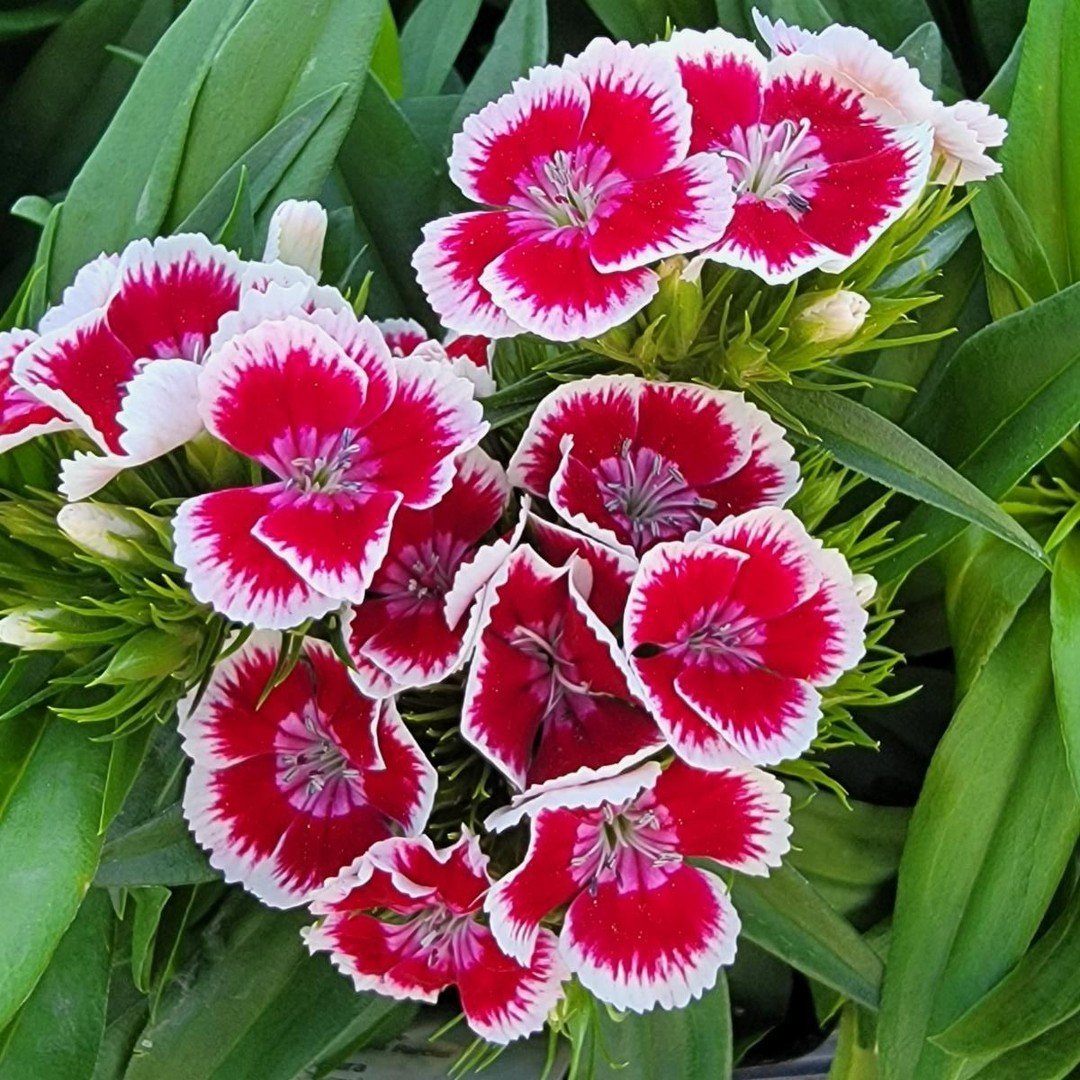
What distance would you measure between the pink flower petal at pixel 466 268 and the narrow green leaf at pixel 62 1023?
20.0 inches

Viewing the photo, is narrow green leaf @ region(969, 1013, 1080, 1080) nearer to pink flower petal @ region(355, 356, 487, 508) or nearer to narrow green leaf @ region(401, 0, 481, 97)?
pink flower petal @ region(355, 356, 487, 508)

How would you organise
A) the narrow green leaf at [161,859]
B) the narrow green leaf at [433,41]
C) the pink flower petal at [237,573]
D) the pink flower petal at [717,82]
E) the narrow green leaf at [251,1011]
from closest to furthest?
the pink flower petal at [237,573] < the pink flower petal at [717,82] < the narrow green leaf at [161,859] < the narrow green leaf at [251,1011] < the narrow green leaf at [433,41]

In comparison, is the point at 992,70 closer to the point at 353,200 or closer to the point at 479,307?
the point at 353,200

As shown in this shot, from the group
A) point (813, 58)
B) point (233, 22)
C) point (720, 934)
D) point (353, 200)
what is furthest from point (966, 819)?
point (233, 22)

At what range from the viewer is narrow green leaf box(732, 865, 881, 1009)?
893 mm

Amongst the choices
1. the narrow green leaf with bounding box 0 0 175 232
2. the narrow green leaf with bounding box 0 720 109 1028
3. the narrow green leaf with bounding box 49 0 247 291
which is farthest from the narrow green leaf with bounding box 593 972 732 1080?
the narrow green leaf with bounding box 0 0 175 232

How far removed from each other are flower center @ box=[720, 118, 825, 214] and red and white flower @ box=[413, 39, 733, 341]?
0.13 feet

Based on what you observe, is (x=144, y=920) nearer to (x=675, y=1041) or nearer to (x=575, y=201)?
(x=675, y=1041)

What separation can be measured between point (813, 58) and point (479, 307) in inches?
9.2

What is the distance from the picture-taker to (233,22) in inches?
36.7

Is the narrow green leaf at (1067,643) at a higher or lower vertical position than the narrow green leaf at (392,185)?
lower

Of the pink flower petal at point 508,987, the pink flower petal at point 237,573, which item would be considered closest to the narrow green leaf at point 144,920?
the pink flower petal at point 508,987

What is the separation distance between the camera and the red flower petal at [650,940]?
687 mm

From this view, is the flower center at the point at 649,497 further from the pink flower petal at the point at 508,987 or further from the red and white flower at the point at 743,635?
the pink flower petal at the point at 508,987
